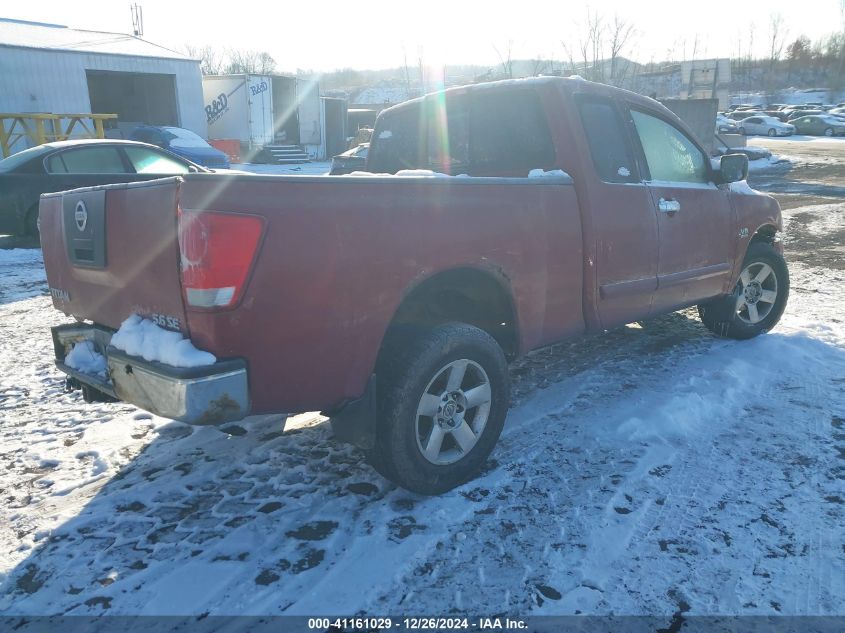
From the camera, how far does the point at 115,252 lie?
2643 millimetres

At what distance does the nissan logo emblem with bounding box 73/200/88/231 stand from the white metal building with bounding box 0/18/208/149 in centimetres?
2010

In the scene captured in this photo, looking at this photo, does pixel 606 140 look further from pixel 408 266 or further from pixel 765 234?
pixel 765 234

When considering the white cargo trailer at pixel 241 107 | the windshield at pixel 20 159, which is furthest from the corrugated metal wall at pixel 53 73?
the windshield at pixel 20 159

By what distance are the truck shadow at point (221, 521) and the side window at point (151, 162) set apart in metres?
6.11

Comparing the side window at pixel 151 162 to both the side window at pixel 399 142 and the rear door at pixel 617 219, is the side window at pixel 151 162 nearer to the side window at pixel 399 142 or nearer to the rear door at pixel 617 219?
the side window at pixel 399 142

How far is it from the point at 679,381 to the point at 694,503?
1.62 meters

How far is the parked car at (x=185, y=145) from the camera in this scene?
19328mm

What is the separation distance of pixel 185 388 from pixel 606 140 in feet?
9.77

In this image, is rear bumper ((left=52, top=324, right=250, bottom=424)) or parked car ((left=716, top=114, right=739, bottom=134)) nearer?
rear bumper ((left=52, top=324, right=250, bottom=424))

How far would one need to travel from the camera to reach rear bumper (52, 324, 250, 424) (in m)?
2.24

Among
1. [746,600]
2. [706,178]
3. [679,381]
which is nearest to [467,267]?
[746,600]

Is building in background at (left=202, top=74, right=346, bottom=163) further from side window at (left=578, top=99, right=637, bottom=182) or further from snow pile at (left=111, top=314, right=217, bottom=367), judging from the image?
snow pile at (left=111, top=314, right=217, bottom=367)

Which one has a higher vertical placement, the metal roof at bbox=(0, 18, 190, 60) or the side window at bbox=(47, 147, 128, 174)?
the metal roof at bbox=(0, 18, 190, 60)

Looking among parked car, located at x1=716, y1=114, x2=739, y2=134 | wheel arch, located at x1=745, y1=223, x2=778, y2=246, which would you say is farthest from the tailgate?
parked car, located at x1=716, y1=114, x2=739, y2=134
